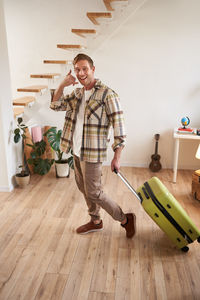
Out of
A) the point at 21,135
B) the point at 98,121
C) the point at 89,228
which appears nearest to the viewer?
the point at 98,121

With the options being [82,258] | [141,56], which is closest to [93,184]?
[82,258]

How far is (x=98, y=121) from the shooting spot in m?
2.12

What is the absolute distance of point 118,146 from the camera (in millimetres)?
2123

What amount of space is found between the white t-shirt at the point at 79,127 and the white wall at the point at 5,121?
1.30 m

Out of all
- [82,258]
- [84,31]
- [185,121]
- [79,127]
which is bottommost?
[82,258]

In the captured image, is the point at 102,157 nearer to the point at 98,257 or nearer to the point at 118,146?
the point at 118,146

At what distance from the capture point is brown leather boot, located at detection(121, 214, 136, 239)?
2.43 meters

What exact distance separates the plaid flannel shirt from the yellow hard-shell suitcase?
0.25 meters

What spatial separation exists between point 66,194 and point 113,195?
1.77 ft

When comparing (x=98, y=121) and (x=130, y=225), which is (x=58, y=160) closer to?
(x=130, y=225)

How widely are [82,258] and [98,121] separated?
3.42 feet

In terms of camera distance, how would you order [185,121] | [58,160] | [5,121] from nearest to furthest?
1. [5,121]
2. [185,121]
3. [58,160]

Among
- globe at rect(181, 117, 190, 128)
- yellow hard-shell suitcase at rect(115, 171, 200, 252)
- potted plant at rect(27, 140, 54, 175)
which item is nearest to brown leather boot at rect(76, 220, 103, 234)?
yellow hard-shell suitcase at rect(115, 171, 200, 252)

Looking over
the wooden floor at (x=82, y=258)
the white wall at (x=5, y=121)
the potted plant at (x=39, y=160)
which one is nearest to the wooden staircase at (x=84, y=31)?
the white wall at (x=5, y=121)
